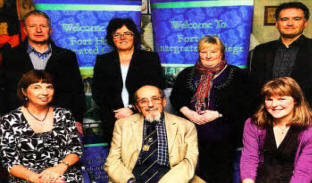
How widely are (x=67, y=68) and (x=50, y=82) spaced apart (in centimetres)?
47

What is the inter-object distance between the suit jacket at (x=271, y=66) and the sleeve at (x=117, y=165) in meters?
1.28

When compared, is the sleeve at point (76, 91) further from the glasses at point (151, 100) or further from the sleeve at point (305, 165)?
the sleeve at point (305, 165)

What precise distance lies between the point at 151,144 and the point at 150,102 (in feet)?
1.15

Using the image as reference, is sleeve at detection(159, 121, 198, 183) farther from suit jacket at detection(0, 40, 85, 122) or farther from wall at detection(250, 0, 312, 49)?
wall at detection(250, 0, 312, 49)

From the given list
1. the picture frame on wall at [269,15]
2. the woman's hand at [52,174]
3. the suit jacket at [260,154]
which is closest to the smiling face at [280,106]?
the suit jacket at [260,154]

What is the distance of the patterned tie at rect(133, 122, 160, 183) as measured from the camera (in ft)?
8.36

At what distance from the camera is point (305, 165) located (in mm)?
2285

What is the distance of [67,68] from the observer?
2.98 m

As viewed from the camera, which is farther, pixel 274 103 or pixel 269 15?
pixel 269 15

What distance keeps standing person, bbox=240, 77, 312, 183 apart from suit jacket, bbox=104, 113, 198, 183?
43 cm

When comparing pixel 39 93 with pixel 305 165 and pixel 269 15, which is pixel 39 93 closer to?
pixel 305 165

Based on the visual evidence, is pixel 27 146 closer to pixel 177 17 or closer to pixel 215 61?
pixel 215 61

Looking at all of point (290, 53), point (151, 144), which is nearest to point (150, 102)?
point (151, 144)

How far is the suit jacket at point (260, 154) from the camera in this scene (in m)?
2.29
